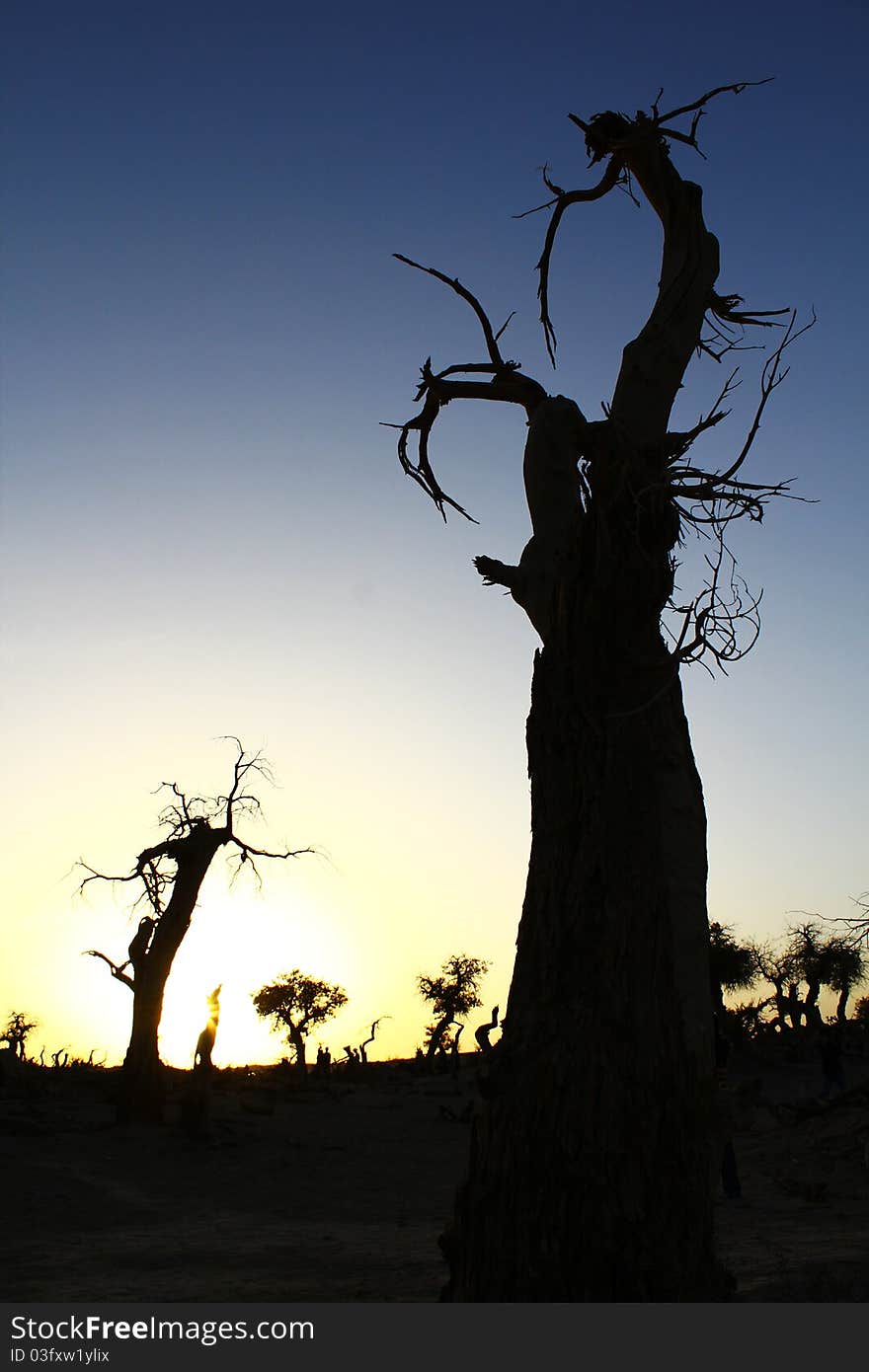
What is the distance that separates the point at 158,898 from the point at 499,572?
12.8 m

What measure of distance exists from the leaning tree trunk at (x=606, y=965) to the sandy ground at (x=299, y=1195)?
129 cm

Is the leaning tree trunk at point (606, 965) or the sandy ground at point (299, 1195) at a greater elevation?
the leaning tree trunk at point (606, 965)

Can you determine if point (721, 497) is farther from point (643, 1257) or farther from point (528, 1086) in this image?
point (643, 1257)

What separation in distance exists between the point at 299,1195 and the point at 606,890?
9831 millimetres

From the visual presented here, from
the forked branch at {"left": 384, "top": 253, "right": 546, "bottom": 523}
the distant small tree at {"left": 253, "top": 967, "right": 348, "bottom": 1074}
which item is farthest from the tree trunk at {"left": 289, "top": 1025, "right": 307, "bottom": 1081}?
the forked branch at {"left": 384, "top": 253, "right": 546, "bottom": 523}

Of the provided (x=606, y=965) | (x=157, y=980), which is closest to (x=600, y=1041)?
(x=606, y=965)

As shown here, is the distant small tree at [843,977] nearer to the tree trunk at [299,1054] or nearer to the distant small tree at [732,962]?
the distant small tree at [732,962]

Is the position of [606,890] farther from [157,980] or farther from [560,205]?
[157,980]

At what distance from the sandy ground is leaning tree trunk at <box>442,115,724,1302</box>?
1.29m

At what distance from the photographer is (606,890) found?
15.6 ft

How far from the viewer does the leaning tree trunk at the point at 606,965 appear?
14.0 feet

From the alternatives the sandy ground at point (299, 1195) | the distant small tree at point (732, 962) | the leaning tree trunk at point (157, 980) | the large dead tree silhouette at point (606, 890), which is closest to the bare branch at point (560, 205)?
the large dead tree silhouette at point (606, 890)

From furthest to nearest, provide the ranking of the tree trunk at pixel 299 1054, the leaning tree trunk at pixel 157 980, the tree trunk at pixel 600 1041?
1. the tree trunk at pixel 299 1054
2. the leaning tree trunk at pixel 157 980
3. the tree trunk at pixel 600 1041

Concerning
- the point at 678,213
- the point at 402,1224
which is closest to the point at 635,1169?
the point at 678,213
